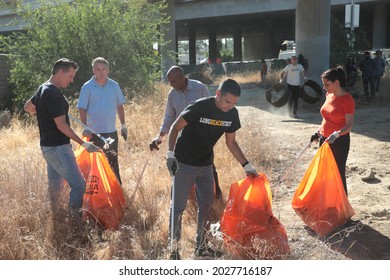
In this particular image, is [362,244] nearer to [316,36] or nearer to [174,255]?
[174,255]

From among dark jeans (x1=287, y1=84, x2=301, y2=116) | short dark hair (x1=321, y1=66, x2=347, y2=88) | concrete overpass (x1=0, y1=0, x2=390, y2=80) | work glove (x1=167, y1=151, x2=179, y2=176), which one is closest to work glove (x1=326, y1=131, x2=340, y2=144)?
short dark hair (x1=321, y1=66, x2=347, y2=88)

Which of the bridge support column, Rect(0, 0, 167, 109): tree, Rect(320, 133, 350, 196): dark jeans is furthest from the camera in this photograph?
the bridge support column

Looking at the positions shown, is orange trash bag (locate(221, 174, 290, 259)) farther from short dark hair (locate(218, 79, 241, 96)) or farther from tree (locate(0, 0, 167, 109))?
tree (locate(0, 0, 167, 109))

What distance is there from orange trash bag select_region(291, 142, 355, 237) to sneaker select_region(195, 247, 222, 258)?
1032mm

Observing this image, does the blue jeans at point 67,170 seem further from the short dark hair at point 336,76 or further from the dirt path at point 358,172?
the short dark hair at point 336,76

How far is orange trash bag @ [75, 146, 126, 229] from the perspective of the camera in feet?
13.9

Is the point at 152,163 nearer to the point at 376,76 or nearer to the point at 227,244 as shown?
the point at 227,244

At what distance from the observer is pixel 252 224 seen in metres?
3.66

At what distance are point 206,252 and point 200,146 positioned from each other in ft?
2.64

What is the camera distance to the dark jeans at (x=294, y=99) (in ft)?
38.8

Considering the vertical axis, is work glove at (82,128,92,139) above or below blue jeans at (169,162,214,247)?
above

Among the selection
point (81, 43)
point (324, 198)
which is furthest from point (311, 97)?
point (324, 198)

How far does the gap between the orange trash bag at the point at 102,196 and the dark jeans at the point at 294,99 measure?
8066 mm

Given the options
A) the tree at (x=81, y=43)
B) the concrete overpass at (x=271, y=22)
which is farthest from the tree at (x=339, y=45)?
the tree at (x=81, y=43)
